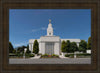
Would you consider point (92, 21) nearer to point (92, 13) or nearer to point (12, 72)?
point (92, 13)

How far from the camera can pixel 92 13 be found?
12.1 feet

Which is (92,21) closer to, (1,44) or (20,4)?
(20,4)

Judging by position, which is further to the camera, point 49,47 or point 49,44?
point 49,44

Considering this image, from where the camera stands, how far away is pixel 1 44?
356 cm

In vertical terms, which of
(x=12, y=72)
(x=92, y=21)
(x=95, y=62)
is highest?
(x=92, y=21)

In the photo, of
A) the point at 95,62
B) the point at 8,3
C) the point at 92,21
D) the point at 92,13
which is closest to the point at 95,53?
the point at 95,62

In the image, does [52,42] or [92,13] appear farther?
[52,42]

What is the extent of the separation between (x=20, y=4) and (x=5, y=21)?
0.71m

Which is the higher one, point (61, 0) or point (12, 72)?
point (61, 0)

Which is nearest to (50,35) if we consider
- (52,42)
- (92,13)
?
(52,42)

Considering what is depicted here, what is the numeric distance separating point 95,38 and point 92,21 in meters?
0.54

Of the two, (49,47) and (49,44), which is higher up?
(49,44)

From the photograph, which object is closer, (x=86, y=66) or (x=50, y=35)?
(x=86, y=66)

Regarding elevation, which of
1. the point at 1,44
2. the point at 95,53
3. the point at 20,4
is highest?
the point at 20,4
